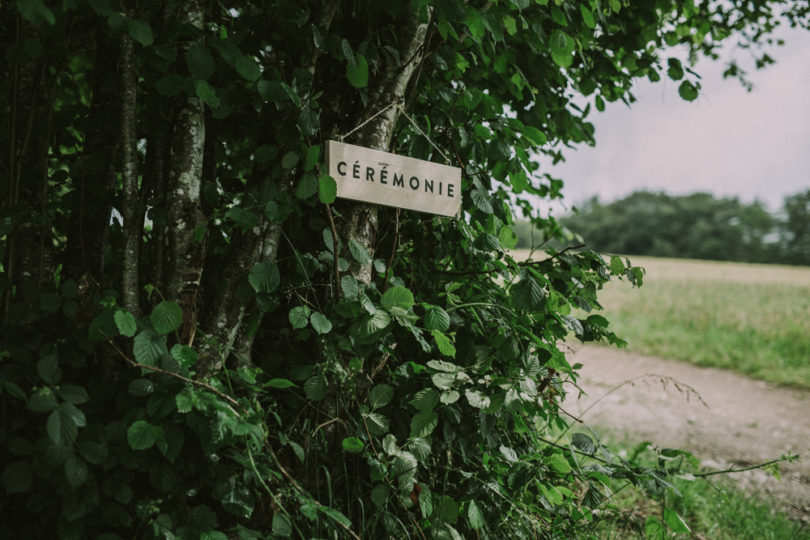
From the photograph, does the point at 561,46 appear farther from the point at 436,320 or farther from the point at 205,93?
the point at 205,93

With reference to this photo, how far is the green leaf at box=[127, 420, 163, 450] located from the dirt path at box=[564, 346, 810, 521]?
2417 mm

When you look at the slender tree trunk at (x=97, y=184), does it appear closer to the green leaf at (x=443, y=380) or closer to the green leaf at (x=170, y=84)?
the green leaf at (x=170, y=84)

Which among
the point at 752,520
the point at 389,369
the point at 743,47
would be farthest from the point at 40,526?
the point at 743,47

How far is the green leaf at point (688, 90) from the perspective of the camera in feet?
6.93

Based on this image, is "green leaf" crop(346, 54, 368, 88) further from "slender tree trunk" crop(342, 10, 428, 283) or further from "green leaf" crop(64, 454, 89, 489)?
"green leaf" crop(64, 454, 89, 489)

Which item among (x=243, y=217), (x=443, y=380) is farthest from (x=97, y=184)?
(x=443, y=380)

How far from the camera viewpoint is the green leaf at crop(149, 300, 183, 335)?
3.59 ft

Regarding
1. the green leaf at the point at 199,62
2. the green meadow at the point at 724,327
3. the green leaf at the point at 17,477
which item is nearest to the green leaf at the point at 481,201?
the green leaf at the point at 199,62

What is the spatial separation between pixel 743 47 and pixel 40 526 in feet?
16.9

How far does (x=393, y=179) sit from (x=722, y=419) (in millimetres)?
4901

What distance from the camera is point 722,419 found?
4680 mm

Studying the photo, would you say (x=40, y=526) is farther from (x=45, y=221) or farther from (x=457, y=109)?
(x=457, y=109)

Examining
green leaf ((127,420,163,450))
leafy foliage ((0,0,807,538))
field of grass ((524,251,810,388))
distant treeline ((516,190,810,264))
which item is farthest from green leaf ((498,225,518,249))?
distant treeline ((516,190,810,264))

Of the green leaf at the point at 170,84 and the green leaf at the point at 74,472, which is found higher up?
the green leaf at the point at 170,84
